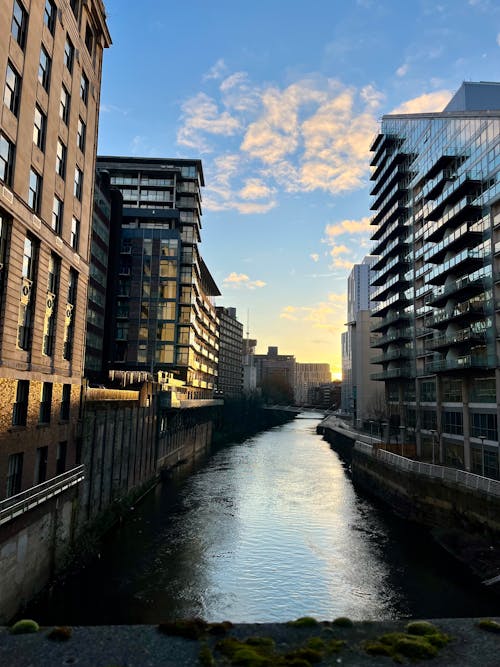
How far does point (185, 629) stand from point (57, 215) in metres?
25.9

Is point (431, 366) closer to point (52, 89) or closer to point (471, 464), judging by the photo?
point (471, 464)

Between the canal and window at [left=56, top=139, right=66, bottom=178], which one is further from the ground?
window at [left=56, top=139, right=66, bottom=178]

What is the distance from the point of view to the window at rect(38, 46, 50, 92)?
1080 inches

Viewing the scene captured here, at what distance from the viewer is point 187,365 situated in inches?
3435

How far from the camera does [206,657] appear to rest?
10.9 m

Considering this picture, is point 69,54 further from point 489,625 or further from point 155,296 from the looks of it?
point 155,296

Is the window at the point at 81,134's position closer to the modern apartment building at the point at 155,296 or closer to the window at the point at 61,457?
the window at the point at 61,457

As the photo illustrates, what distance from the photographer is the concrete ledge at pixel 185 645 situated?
10.8 metres

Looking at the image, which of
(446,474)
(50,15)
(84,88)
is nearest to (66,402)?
(84,88)

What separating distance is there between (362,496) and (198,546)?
25404 millimetres

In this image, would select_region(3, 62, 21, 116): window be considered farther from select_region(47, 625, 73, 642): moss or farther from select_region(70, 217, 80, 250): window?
select_region(47, 625, 73, 642): moss

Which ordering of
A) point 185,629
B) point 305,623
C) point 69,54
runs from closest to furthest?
1. point 185,629
2. point 305,623
3. point 69,54

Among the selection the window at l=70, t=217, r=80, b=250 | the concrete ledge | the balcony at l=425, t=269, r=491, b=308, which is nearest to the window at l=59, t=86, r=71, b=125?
the window at l=70, t=217, r=80, b=250

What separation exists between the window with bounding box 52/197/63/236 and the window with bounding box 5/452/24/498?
13.7 m
